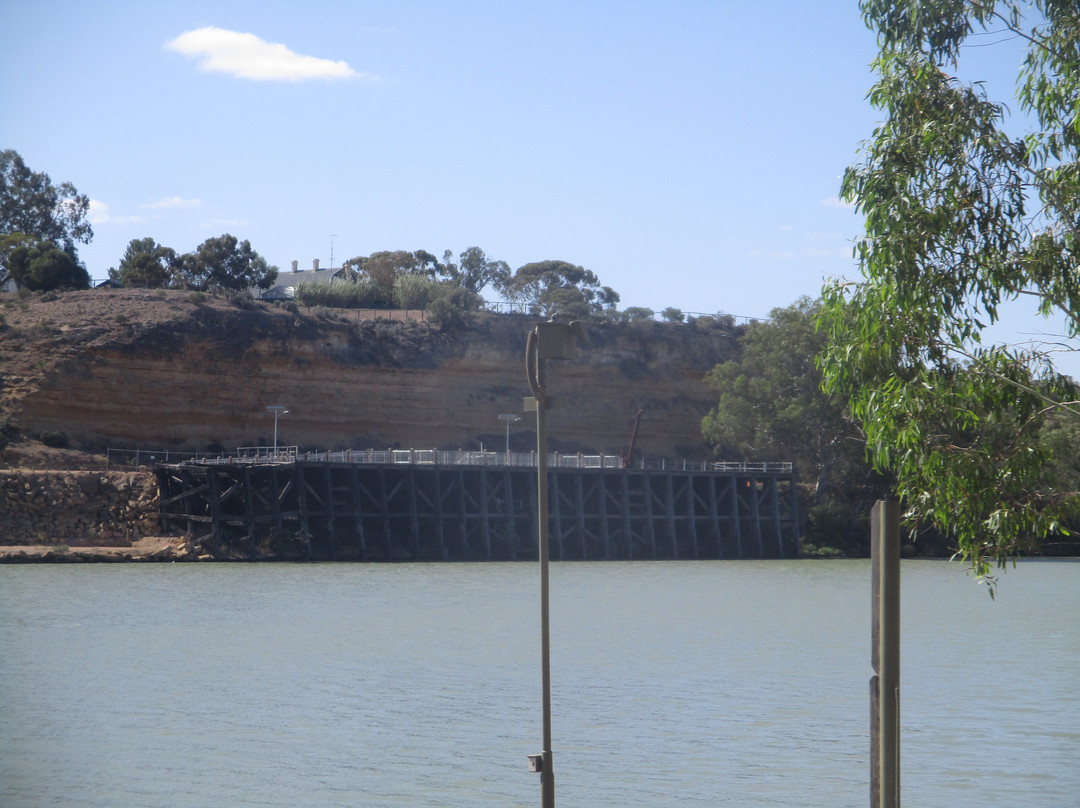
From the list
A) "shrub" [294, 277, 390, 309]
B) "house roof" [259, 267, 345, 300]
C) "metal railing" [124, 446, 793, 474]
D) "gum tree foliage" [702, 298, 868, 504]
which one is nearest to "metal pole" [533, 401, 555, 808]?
"metal railing" [124, 446, 793, 474]

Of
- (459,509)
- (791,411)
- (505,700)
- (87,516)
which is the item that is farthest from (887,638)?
(791,411)

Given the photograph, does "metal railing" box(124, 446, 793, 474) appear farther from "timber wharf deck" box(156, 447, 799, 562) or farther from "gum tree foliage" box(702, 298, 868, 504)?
"gum tree foliage" box(702, 298, 868, 504)

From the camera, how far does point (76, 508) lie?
51906 mm

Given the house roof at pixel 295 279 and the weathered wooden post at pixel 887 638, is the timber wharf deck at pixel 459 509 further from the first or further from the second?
the weathered wooden post at pixel 887 638

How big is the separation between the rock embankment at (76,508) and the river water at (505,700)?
17307 mm

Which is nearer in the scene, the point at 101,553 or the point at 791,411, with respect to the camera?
the point at 101,553

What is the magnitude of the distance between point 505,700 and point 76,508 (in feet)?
128

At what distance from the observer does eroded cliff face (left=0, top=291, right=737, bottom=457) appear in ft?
206

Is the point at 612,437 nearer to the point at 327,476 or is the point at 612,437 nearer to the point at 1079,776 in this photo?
the point at 327,476

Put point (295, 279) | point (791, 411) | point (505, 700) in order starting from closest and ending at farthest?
point (505, 700) → point (791, 411) → point (295, 279)

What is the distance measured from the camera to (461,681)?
2034 cm

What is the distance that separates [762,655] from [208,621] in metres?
13.9

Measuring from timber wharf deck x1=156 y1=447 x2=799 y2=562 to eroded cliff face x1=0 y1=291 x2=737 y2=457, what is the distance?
5965 millimetres

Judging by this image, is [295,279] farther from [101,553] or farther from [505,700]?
[505,700]
